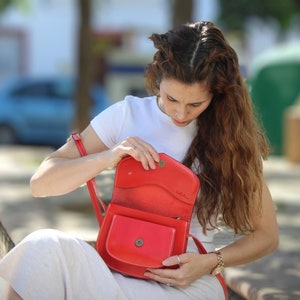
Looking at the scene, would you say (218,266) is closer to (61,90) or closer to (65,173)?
(65,173)

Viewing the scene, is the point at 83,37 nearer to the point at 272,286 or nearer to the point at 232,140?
the point at 272,286

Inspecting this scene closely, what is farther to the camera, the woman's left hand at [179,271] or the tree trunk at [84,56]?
the tree trunk at [84,56]

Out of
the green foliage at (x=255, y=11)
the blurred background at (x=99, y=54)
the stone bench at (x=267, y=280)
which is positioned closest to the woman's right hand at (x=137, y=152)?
the stone bench at (x=267, y=280)

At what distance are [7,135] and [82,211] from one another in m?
10.0

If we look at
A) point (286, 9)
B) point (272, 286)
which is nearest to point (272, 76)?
point (272, 286)

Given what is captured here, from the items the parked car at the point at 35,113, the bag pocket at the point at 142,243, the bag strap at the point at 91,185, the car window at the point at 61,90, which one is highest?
the bag strap at the point at 91,185

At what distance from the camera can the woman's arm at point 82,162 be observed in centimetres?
271

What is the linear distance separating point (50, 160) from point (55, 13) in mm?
26213

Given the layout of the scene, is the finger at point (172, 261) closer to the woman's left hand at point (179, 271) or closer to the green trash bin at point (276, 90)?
the woman's left hand at point (179, 271)

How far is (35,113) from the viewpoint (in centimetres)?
1675

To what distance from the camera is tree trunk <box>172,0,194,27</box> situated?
9286mm

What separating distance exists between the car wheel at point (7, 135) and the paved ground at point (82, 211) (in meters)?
5.63

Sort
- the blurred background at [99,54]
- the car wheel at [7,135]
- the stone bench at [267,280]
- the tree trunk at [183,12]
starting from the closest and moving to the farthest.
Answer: the stone bench at [267,280] → the tree trunk at [183,12] → the blurred background at [99,54] → the car wheel at [7,135]

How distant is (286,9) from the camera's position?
28578mm
